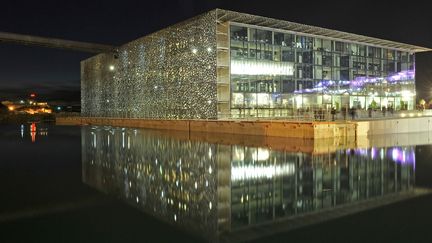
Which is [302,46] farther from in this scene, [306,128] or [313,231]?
[313,231]

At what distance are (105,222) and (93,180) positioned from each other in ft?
13.8

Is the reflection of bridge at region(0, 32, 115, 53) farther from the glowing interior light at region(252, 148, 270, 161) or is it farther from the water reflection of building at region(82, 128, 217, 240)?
the glowing interior light at region(252, 148, 270, 161)

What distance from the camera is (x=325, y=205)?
7445mm

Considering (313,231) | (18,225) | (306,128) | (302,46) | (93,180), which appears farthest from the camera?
(302,46)

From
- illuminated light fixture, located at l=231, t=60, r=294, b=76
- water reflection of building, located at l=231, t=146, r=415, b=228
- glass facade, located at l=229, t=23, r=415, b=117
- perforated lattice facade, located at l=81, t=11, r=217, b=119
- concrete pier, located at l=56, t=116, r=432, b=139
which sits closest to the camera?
water reflection of building, located at l=231, t=146, r=415, b=228

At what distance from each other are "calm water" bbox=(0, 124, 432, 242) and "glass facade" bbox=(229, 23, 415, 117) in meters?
20.1

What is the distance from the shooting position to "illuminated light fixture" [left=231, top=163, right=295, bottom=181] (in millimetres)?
10461

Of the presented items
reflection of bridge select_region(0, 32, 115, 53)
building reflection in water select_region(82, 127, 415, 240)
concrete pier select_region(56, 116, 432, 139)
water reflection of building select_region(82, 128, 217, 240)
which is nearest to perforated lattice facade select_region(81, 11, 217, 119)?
concrete pier select_region(56, 116, 432, 139)

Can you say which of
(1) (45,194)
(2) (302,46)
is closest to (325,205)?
(1) (45,194)

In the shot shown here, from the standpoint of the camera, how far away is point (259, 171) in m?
11.2

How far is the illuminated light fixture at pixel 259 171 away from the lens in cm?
1046

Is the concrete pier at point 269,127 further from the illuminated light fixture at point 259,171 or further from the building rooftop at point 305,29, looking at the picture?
the illuminated light fixture at point 259,171

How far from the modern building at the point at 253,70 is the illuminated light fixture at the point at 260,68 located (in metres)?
0.08

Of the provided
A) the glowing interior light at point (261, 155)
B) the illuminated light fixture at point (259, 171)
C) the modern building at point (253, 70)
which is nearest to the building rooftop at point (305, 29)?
the modern building at point (253, 70)
